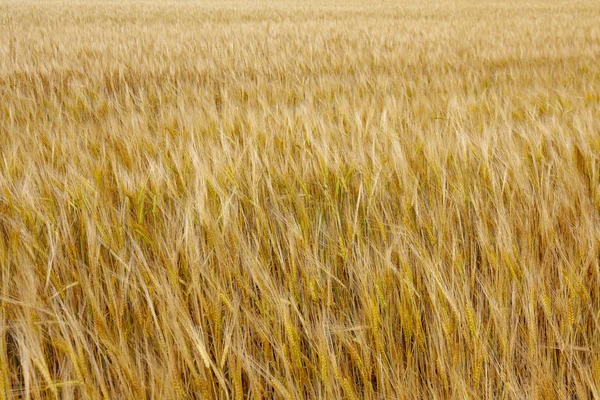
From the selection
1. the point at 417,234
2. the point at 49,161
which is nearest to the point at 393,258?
the point at 417,234

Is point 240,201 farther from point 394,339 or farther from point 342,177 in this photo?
point 394,339

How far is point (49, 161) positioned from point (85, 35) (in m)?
4.69

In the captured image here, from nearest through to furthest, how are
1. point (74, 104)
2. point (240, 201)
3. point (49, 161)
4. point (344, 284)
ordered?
point (344, 284) < point (240, 201) < point (49, 161) < point (74, 104)

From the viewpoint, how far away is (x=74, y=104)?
214cm

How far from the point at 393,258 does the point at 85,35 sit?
5439 mm

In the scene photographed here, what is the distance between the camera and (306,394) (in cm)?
56

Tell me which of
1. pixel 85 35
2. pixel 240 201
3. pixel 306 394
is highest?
pixel 85 35

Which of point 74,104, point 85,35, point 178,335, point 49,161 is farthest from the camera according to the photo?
point 85,35

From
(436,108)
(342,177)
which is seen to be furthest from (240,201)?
(436,108)

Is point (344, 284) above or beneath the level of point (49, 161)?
beneath

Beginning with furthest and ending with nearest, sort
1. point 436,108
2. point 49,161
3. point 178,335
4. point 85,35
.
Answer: point 85,35, point 436,108, point 49,161, point 178,335

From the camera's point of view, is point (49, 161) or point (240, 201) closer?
point (240, 201)

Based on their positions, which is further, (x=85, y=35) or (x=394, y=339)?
(x=85, y=35)

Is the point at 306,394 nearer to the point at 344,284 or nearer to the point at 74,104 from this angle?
the point at 344,284
